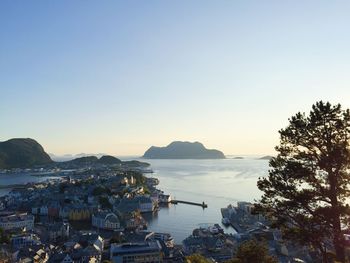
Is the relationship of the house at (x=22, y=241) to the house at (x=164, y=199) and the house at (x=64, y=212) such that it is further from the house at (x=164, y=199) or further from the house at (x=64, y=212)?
the house at (x=164, y=199)

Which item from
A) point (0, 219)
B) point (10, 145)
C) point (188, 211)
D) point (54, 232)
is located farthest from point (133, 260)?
point (10, 145)

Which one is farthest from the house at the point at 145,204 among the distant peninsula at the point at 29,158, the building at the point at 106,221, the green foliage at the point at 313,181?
the distant peninsula at the point at 29,158

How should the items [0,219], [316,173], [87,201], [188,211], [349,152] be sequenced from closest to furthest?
[349,152] → [316,173] → [0,219] → [188,211] → [87,201]

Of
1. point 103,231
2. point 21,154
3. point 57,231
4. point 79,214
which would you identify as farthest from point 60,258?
point 21,154

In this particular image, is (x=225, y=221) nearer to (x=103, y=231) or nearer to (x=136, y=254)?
(x=103, y=231)

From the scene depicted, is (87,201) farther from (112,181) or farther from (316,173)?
(316,173)
